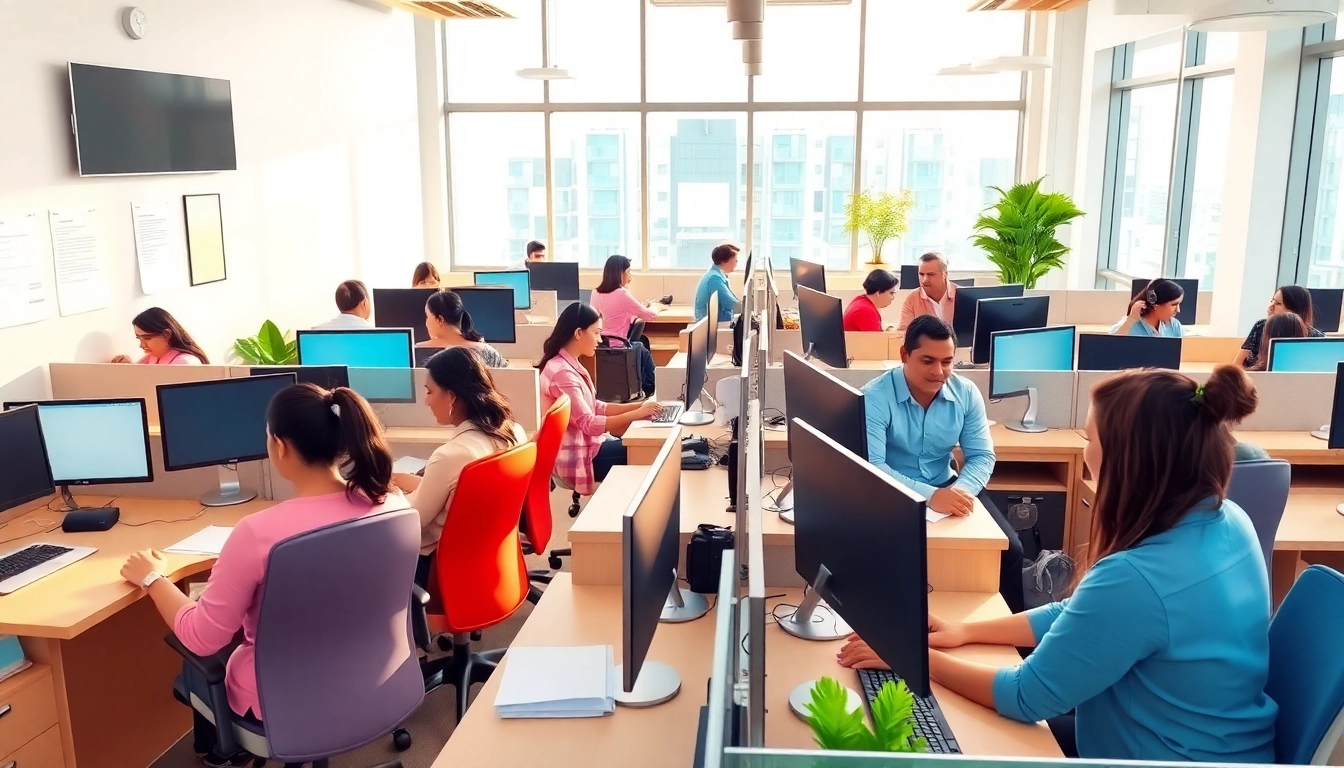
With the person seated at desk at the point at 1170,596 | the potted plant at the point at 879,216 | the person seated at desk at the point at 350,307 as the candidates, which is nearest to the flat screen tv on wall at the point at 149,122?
the person seated at desk at the point at 350,307

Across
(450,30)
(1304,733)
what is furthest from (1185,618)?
(450,30)

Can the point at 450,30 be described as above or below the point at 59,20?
above

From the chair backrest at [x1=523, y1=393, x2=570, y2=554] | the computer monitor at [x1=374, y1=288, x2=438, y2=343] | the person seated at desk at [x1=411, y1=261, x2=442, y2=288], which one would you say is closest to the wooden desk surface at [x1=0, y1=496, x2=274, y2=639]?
the chair backrest at [x1=523, y1=393, x2=570, y2=554]

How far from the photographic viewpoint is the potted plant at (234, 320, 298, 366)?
6.02m

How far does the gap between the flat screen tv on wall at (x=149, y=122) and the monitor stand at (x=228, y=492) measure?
220 centimetres

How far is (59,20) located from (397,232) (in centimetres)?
441

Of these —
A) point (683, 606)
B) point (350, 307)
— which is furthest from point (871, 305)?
point (683, 606)

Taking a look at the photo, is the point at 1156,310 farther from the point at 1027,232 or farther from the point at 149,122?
the point at 149,122

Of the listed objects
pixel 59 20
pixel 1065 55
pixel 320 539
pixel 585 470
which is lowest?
pixel 585 470

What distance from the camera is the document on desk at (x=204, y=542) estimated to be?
3107 millimetres

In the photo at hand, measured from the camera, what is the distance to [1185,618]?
168cm

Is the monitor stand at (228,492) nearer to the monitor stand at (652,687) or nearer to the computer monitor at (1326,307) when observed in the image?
the monitor stand at (652,687)

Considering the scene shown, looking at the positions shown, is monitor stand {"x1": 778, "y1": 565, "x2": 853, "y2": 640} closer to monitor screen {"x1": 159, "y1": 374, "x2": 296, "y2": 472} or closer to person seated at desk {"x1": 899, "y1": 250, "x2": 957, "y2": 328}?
monitor screen {"x1": 159, "y1": 374, "x2": 296, "y2": 472}

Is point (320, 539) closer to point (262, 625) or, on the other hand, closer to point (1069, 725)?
point (262, 625)
